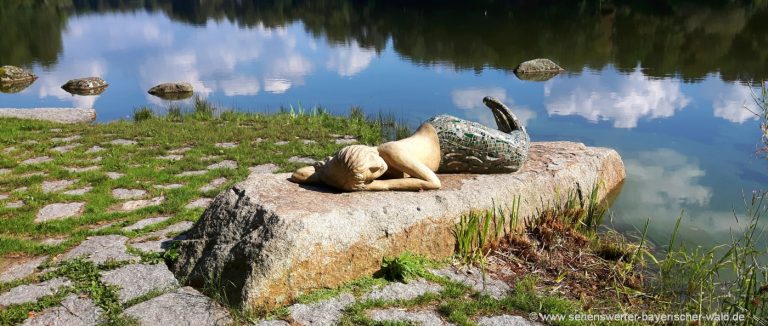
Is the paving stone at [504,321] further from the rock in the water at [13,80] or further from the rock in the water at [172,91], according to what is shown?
the rock in the water at [13,80]

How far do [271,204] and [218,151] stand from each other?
15.9ft

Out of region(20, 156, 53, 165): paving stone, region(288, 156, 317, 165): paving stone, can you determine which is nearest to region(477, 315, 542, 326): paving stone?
region(288, 156, 317, 165): paving stone

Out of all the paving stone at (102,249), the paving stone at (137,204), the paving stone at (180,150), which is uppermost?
the paving stone at (102,249)

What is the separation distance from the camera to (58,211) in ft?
22.7

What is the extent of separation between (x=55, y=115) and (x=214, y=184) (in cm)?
745

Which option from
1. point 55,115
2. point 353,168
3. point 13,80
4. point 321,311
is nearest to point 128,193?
point 353,168

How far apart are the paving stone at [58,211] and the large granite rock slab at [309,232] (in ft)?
6.80

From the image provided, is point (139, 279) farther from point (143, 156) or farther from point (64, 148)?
point (64, 148)

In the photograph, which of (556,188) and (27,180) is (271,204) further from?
(27,180)

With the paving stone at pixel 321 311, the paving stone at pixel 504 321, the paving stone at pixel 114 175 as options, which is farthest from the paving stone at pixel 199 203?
the paving stone at pixel 504 321

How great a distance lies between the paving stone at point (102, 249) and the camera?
5.55 metres

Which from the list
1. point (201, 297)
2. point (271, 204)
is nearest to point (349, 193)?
point (271, 204)

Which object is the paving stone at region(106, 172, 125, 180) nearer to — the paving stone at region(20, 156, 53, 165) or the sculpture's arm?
the paving stone at region(20, 156, 53, 165)

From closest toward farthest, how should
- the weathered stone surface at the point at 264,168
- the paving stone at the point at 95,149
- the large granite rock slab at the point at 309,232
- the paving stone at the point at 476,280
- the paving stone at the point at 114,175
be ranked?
the large granite rock slab at the point at 309,232 < the paving stone at the point at 476,280 < the paving stone at the point at 114,175 < the weathered stone surface at the point at 264,168 < the paving stone at the point at 95,149
